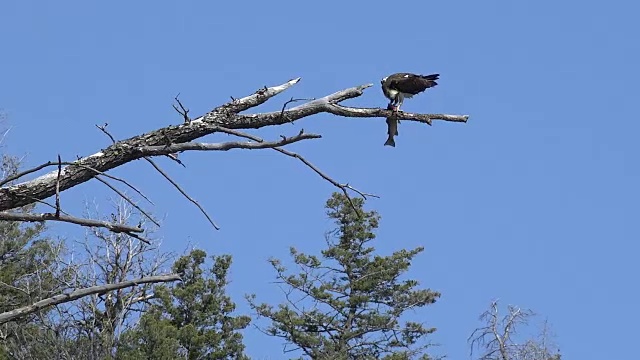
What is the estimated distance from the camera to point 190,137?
6.27 m

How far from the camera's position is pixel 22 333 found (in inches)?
996

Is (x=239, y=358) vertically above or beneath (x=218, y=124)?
above

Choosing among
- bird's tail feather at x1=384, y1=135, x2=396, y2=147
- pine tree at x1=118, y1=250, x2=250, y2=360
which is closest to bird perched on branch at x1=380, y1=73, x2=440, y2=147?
bird's tail feather at x1=384, y1=135, x2=396, y2=147

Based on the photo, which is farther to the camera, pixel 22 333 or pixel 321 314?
pixel 321 314

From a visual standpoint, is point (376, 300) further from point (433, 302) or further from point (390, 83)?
point (390, 83)

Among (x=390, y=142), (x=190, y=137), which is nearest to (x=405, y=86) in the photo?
(x=390, y=142)

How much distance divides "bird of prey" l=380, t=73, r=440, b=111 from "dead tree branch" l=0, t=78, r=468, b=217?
445cm

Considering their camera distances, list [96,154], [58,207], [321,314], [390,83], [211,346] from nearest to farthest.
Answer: [58,207], [96,154], [390,83], [211,346], [321,314]

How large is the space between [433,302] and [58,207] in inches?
1190

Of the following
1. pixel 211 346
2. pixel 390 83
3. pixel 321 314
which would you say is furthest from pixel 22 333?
pixel 390 83

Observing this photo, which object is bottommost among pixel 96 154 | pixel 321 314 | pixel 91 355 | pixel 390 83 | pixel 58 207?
pixel 58 207

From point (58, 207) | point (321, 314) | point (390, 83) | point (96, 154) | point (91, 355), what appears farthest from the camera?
point (321, 314)

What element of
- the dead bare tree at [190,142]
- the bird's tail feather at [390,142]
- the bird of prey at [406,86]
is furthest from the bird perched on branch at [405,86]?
the dead bare tree at [190,142]

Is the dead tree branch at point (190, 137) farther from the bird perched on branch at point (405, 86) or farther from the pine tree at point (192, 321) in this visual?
the pine tree at point (192, 321)
